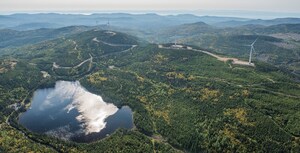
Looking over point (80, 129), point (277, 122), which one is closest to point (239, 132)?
point (277, 122)

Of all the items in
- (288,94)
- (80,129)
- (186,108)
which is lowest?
(80,129)

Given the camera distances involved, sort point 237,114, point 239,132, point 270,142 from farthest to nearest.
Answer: point 237,114 < point 239,132 < point 270,142

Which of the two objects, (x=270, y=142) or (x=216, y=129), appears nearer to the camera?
(x=270, y=142)

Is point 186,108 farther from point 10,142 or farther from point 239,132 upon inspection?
point 10,142

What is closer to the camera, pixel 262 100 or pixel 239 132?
pixel 239 132

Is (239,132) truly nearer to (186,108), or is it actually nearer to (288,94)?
(186,108)

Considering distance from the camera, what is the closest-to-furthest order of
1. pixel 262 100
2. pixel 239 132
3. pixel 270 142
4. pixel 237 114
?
pixel 270 142, pixel 239 132, pixel 237 114, pixel 262 100

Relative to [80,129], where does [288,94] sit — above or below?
above

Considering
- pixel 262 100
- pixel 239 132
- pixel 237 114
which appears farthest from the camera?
pixel 262 100

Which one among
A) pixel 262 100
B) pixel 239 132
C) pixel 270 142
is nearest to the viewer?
pixel 270 142

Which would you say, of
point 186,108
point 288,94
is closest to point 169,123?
point 186,108
